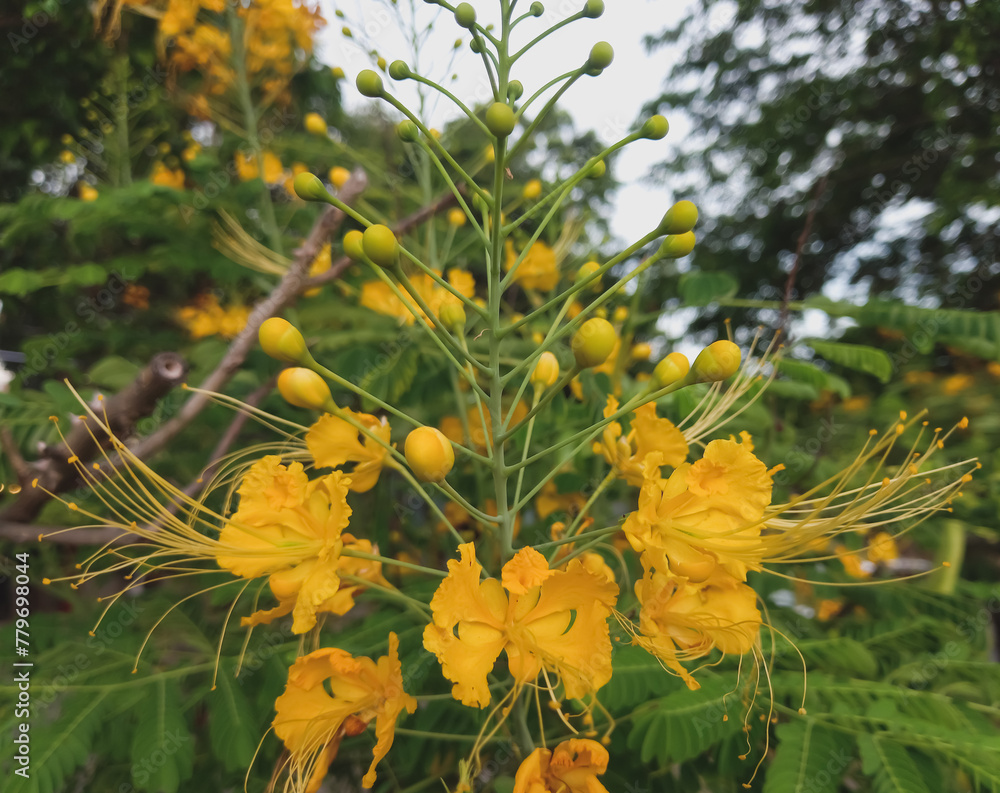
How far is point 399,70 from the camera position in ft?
3.79

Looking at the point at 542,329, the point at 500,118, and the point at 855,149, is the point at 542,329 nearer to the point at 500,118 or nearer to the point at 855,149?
the point at 500,118

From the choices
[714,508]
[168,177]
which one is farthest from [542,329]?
[168,177]

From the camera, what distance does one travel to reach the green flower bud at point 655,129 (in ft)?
3.63

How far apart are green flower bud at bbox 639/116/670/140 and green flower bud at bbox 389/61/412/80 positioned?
19.0 inches

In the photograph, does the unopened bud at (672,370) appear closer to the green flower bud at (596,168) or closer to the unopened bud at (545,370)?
the unopened bud at (545,370)

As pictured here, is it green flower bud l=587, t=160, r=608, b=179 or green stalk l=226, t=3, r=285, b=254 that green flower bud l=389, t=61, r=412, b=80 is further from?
green stalk l=226, t=3, r=285, b=254

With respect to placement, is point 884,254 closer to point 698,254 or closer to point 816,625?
point 698,254

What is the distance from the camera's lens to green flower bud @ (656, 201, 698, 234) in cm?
101

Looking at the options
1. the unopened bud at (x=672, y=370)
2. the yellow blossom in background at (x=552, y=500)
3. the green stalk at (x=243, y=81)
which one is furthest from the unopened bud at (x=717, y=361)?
the green stalk at (x=243, y=81)

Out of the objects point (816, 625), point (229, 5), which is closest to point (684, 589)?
point (816, 625)

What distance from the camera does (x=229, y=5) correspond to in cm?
298

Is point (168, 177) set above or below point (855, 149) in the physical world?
below

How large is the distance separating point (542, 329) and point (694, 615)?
133 cm

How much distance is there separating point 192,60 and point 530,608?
13.0ft
